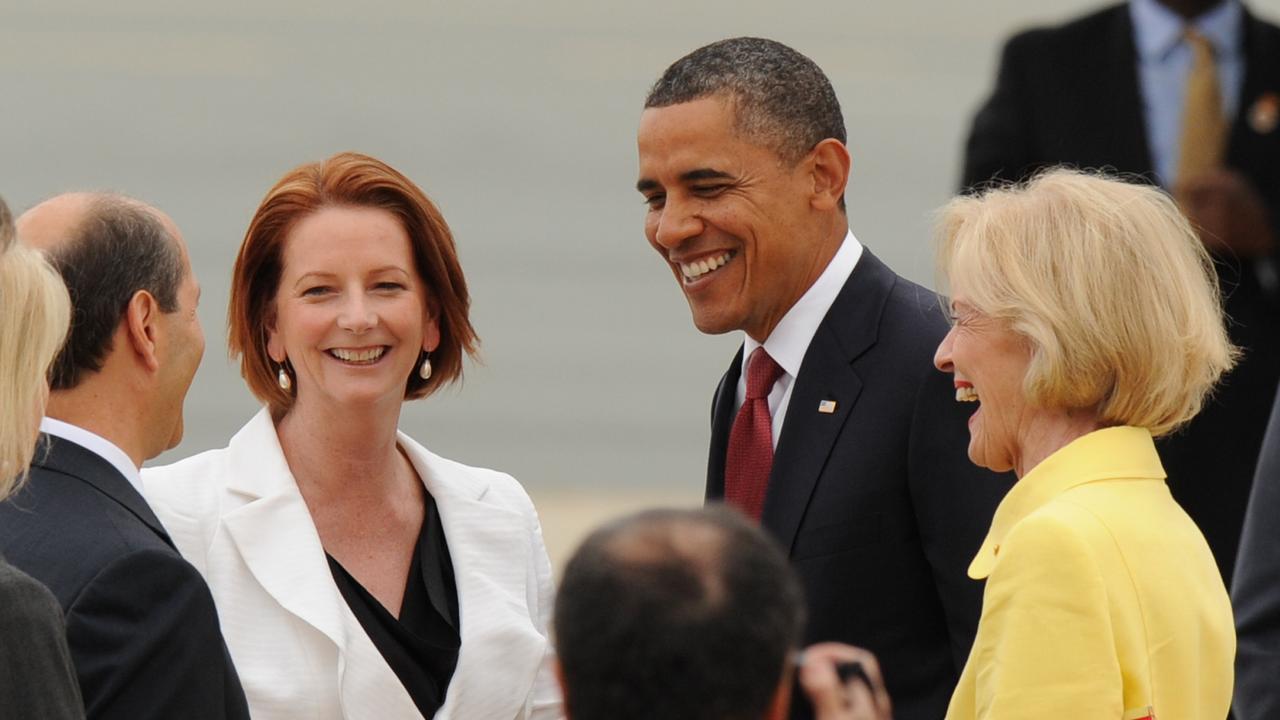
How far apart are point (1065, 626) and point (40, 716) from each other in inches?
45.8

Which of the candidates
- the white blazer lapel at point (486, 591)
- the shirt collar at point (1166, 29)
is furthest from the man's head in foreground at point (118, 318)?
the shirt collar at point (1166, 29)

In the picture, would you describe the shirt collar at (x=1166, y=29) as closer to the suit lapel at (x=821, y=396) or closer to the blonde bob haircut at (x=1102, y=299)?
the suit lapel at (x=821, y=396)

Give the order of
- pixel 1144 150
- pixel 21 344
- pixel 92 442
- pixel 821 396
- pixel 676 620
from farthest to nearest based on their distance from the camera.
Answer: pixel 1144 150
pixel 821 396
pixel 92 442
pixel 21 344
pixel 676 620

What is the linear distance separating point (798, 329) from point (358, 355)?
2.54ft

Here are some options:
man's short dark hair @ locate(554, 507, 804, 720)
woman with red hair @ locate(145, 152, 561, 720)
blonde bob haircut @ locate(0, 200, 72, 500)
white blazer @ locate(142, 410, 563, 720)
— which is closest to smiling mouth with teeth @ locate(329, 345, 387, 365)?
woman with red hair @ locate(145, 152, 561, 720)

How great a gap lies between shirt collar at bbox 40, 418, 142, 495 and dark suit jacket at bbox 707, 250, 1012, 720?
3.48ft

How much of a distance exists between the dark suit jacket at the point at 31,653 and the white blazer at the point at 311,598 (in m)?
1.03

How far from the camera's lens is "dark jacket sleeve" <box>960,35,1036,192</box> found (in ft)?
15.4

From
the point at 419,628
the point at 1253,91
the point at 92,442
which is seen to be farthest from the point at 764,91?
the point at 1253,91

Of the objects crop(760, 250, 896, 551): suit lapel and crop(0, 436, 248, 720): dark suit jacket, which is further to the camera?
crop(760, 250, 896, 551): suit lapel

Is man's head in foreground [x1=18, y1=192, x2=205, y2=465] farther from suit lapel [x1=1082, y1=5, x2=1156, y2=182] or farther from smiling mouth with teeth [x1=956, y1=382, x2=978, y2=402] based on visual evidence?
suit lapel [x1=1082, y1=5, x2=1156, y2=182]

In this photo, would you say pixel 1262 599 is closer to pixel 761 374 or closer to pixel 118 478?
pixel 761 374

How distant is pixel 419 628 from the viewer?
3.32m

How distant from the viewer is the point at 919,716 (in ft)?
9.75
